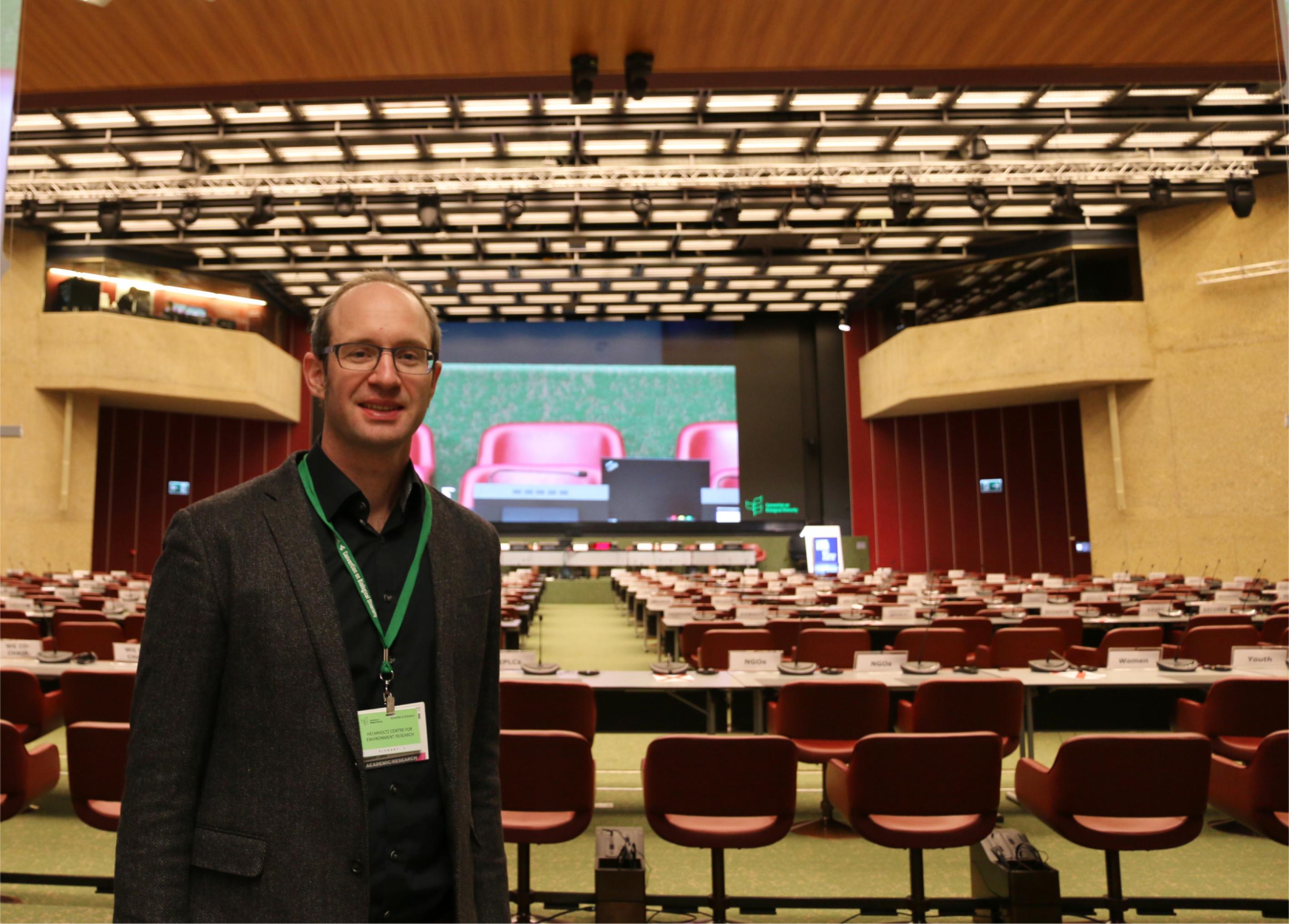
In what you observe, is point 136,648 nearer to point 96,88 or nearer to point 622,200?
point 96,88

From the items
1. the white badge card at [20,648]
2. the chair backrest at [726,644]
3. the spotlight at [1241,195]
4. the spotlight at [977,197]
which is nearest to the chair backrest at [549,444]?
the spotlight at [977,197]

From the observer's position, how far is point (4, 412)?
594 inches

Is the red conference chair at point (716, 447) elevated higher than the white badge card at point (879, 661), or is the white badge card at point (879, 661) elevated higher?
the red conference chair at point (716, 447)

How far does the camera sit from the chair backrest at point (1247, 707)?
11.6 ft

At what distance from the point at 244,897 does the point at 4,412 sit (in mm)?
17959

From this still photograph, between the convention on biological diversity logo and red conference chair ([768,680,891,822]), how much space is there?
60.0ft

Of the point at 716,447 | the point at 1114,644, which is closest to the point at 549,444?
the point at 716,447

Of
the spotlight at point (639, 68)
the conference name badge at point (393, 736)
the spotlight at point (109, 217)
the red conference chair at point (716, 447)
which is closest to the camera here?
the conference name badge at point (393, 736)

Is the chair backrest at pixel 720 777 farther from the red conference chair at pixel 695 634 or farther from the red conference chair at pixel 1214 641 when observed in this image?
the red conference chair at pixel 1214 641

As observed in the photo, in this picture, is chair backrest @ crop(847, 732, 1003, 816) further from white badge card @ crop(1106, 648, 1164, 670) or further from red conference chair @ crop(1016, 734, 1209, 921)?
white badge card @ crop(1106, 648, 1164, 670)

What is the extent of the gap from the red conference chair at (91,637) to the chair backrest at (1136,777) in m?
5.37

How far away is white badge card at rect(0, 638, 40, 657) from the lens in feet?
14.7

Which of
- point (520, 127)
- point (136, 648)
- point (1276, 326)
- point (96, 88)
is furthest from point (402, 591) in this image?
point (1276, 326)

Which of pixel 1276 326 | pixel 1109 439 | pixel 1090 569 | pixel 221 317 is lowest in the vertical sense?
pixel 1090 569
